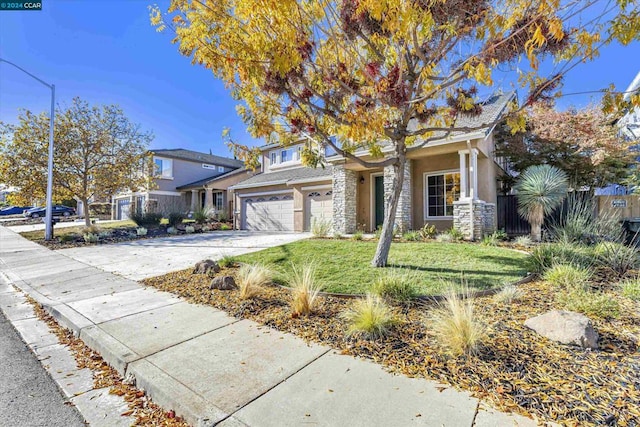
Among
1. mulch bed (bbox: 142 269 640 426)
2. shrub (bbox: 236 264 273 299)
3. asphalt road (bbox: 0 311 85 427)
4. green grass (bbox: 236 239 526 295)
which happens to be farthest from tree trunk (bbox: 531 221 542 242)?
asphalt road (bbox: 0 311 85 427)

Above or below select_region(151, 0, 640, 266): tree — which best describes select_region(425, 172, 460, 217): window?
below

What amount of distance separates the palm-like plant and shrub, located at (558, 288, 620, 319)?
6652mm

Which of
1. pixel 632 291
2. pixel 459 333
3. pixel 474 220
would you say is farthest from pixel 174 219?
pixel 632 291

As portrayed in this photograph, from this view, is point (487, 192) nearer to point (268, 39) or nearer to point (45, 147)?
point (268, 39)

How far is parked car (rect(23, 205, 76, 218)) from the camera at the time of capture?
30.5 m

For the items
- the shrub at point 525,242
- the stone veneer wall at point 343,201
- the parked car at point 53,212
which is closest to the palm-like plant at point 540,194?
the shrub at point 525,242

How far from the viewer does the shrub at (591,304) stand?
11.8 feet

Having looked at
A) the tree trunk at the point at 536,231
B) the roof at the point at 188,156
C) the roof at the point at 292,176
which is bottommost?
the tree trunk at the point at 536,231

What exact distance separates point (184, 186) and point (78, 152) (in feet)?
30.8

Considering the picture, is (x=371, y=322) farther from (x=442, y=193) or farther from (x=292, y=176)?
(x=292, y=176)

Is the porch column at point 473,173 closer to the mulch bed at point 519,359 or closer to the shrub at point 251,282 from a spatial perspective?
the mulch bed at point 519,359

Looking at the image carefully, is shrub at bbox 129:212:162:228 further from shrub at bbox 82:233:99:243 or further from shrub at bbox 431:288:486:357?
shrub at bbox 431:288:486:357

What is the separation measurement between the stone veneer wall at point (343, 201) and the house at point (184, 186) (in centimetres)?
1255

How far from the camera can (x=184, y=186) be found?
84.8ft
